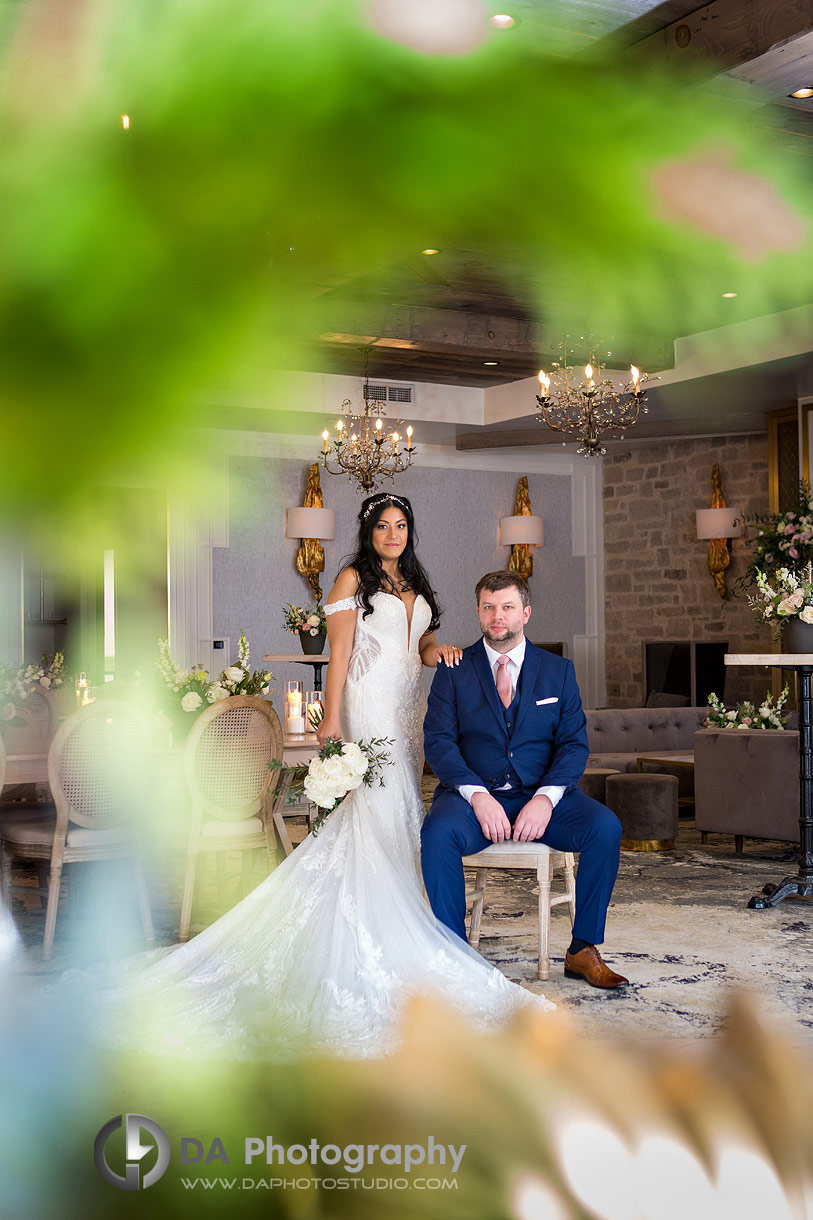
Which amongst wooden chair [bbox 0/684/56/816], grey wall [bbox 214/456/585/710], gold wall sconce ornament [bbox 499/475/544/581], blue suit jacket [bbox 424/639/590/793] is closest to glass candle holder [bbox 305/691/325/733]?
blue suit jacket [bbox 424/639/590/793]

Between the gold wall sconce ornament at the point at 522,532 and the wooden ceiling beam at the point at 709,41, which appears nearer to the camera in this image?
the wooden ceiling beam at the point at 709,41

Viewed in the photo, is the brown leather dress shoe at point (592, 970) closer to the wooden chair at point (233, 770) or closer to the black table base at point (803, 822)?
the wooden chair at point (233, 770)

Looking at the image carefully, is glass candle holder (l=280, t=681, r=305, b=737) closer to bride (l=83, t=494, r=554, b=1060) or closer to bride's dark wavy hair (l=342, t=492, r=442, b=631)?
bride (l=83, t=494, r=554, b=1060)

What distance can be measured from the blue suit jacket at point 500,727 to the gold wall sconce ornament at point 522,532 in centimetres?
595

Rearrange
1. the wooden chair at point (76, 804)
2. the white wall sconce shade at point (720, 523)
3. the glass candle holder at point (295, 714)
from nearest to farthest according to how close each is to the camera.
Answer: the wooden chair at point (76, 804)
the glass candle holder at point (295, 714)
the white wall sconce shade at point (720, 523)

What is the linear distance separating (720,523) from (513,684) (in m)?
5.90

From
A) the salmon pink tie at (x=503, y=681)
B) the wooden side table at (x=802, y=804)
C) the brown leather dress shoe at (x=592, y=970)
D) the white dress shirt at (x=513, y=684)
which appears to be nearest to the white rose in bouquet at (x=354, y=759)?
the white dress shirt at (x=513, y=684)

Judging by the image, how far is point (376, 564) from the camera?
131 inches

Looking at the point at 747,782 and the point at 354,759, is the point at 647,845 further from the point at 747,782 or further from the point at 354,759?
the point at 354,759

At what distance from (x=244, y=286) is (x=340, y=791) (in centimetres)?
269

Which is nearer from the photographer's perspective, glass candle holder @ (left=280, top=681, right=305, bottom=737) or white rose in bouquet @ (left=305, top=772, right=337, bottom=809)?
white rose in bouquet @ (left=305, top=772, right=337, bottom=809)

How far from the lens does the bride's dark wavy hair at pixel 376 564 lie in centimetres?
321

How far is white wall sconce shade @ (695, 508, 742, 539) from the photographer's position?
29.0 ft

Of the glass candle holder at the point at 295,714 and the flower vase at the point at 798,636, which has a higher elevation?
the flower vase at the point at 798,636
